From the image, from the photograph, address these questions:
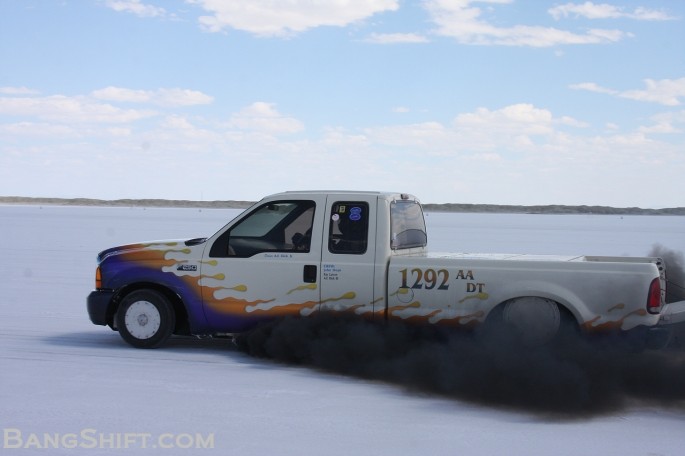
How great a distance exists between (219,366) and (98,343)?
2.08 metres

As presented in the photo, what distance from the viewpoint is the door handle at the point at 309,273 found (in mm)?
9562

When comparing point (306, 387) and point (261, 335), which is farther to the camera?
point (261, 335)

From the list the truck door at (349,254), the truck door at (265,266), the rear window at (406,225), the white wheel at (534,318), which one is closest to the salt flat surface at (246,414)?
the truck door at (265,266)

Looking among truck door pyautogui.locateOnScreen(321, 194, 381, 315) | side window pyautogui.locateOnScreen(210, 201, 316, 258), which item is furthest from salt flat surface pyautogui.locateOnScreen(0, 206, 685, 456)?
side window pyautogui.locateOnScreen(210, 201, 316, 258)

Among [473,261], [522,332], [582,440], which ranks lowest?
[582,440]

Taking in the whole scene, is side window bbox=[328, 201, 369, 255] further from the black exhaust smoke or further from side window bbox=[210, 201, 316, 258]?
the black exhaust smoke

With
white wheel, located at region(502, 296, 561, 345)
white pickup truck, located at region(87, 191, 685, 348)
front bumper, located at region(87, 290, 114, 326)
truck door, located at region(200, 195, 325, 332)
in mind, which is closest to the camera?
white pickup truck, located at region(87, 191, 685, 348)

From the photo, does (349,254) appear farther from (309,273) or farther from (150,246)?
(150,246)

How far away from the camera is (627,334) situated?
8547 millimetres

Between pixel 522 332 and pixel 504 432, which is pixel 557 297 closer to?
pixel 522 332

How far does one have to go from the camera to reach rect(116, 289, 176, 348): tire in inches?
395

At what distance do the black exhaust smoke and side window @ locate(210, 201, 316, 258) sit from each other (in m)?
0.88

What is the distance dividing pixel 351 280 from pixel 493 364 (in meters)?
1.93

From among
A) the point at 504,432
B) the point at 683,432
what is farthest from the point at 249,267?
the point at 683,432
